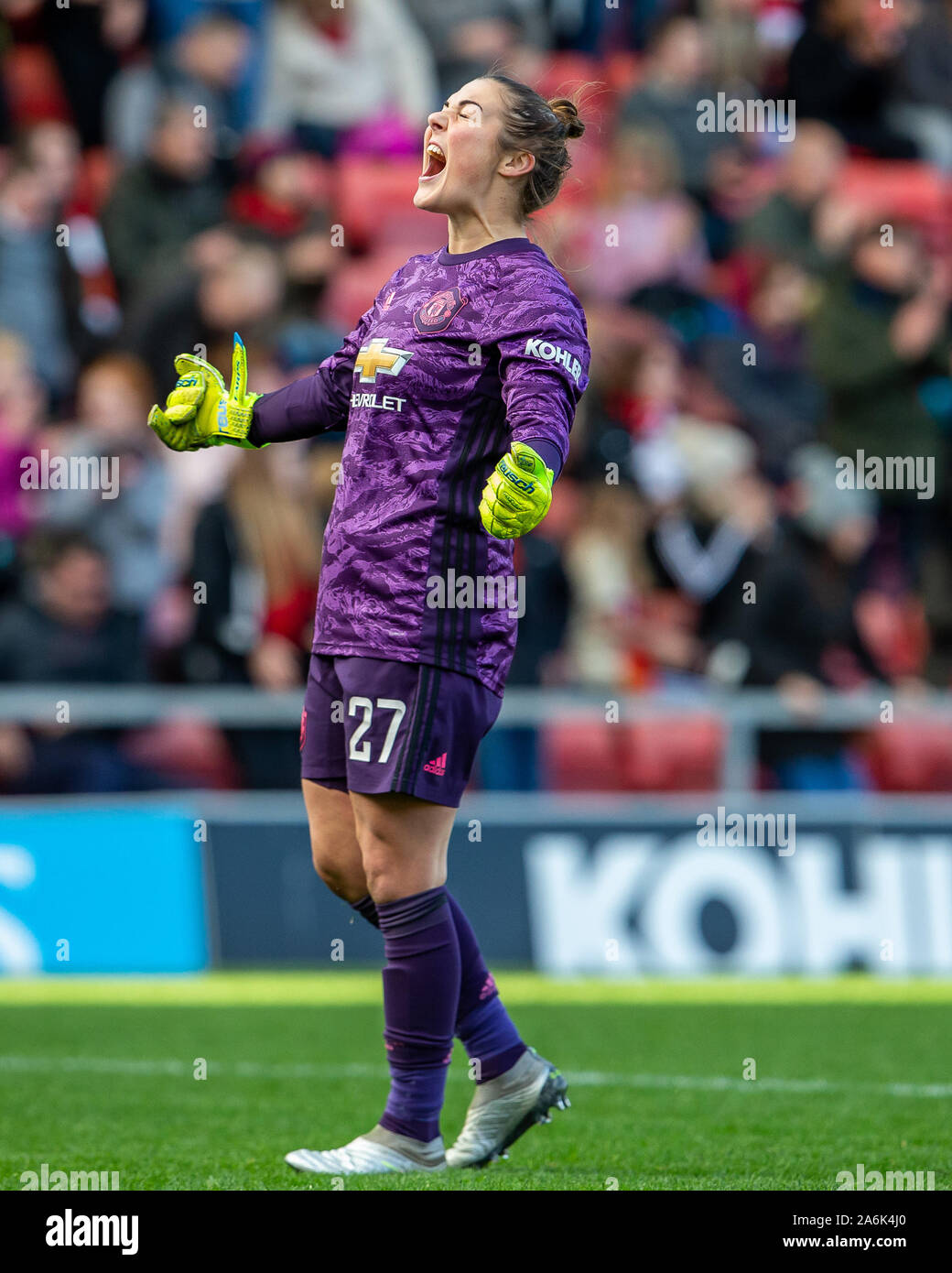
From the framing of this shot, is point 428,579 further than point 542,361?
Yes

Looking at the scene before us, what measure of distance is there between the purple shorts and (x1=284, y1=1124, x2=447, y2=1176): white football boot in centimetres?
72

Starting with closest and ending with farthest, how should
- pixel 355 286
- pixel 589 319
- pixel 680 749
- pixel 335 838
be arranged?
pixel 335 838, pixel 680 749, pixel 589 319, pixel 355 286

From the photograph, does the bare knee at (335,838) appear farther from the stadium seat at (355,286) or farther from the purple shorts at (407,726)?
the stadium seat at (355,286)

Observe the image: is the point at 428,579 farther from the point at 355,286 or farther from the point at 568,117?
the point at 355,286

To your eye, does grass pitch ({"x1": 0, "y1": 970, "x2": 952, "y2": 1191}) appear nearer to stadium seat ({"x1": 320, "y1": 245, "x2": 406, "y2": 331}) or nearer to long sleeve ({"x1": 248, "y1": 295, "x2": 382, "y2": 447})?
long sleeve ({"x1": 248, "y1": 295, "x2": 382, "y2": 447})

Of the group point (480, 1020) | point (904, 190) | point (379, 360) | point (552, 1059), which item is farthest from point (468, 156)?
point (904, 190)

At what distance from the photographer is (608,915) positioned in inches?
368

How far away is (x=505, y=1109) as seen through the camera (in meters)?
4.60

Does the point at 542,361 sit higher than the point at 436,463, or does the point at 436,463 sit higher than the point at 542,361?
the point at 542,361

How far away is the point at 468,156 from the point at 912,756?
19.7 feet

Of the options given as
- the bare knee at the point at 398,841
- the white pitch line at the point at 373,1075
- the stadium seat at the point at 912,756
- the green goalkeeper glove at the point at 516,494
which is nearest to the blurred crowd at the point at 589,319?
the stadium seat at the point at 912,756

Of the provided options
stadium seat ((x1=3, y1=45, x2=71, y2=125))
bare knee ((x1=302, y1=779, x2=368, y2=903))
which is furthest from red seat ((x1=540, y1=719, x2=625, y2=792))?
stadium seat ((x1=3, y1=45, x2=71, y2=125))
